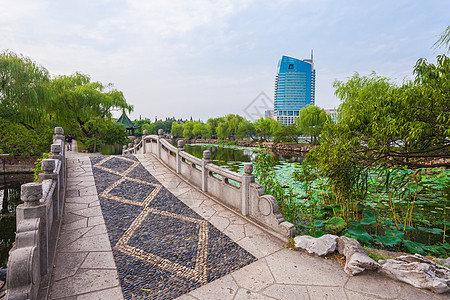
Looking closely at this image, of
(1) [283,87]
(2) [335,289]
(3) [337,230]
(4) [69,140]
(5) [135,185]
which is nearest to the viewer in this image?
(2) [335,289]

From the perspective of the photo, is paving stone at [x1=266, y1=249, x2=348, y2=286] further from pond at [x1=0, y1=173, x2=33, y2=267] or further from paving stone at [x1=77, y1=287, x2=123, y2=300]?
pond at [x1=0, y1=173, x2=33, y2=267]

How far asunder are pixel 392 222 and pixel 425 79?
12.6 ft

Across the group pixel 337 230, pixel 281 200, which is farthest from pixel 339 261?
pixel 281 200

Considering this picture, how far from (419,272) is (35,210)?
4771 mm

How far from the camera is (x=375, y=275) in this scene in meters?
3.06

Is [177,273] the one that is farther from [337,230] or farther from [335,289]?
[337,230]

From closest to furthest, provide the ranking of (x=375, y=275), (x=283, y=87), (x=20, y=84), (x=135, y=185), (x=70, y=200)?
1. (x=375, y=275)
2. (x=70, y=200)
3. (x=135, y=185)
4. (x=20, y=84)
5. (x=283, y=87)

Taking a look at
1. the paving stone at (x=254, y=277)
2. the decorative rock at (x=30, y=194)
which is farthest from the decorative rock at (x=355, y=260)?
the decorative rock at (x=30, y=194)

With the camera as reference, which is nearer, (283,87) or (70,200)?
(70,200)

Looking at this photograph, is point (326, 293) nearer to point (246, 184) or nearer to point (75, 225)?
point (246, 184)

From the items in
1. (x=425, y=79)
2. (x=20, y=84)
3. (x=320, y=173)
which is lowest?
(x=320, y=173)

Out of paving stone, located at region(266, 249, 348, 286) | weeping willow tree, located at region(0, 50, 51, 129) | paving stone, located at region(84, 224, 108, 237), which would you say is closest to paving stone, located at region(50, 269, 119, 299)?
paving stone, located at region(84, 224, 108, 237)

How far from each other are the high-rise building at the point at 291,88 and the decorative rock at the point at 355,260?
87559 mm

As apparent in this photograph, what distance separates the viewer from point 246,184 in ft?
15.9
